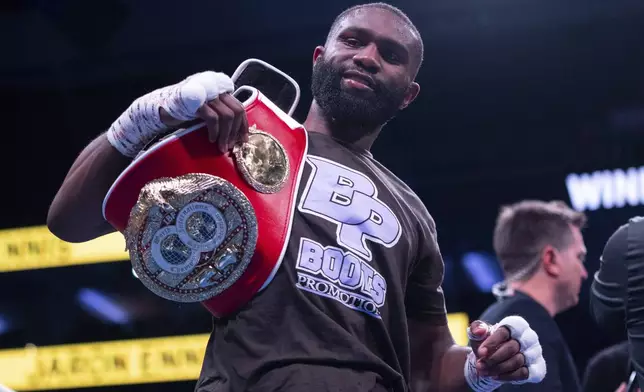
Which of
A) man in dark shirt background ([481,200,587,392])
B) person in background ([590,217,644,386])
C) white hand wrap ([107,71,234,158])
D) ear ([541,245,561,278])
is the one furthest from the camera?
ear ([541,245,561,278])

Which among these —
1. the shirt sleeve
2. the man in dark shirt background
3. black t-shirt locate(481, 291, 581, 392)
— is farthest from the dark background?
the shirt sleeve

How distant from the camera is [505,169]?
4.48 m

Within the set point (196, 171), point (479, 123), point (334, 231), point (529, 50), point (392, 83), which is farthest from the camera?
point (479, 123)

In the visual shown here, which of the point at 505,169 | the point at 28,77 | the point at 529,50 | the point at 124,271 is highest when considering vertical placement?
the point at 529,50

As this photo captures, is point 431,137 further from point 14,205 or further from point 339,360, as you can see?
point 339,360

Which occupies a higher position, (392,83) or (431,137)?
(392,83)

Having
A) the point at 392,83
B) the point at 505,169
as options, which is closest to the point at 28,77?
the point at 505,169

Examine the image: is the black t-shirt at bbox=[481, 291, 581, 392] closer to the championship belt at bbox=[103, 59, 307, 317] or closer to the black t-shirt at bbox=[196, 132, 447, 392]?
the black t-shirt at bbox=[196, 132, 447, 392]

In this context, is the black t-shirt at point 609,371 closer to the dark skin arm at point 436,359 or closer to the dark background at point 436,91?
the dark skin arm at point 436,359

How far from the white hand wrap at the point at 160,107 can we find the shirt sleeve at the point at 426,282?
0.47 meters

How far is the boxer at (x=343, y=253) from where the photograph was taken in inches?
→ 42.8

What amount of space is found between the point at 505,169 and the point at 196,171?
11.8ft

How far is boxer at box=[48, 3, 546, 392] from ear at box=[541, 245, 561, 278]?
3.62 feet

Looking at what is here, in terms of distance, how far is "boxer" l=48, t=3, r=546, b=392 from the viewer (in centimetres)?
109
